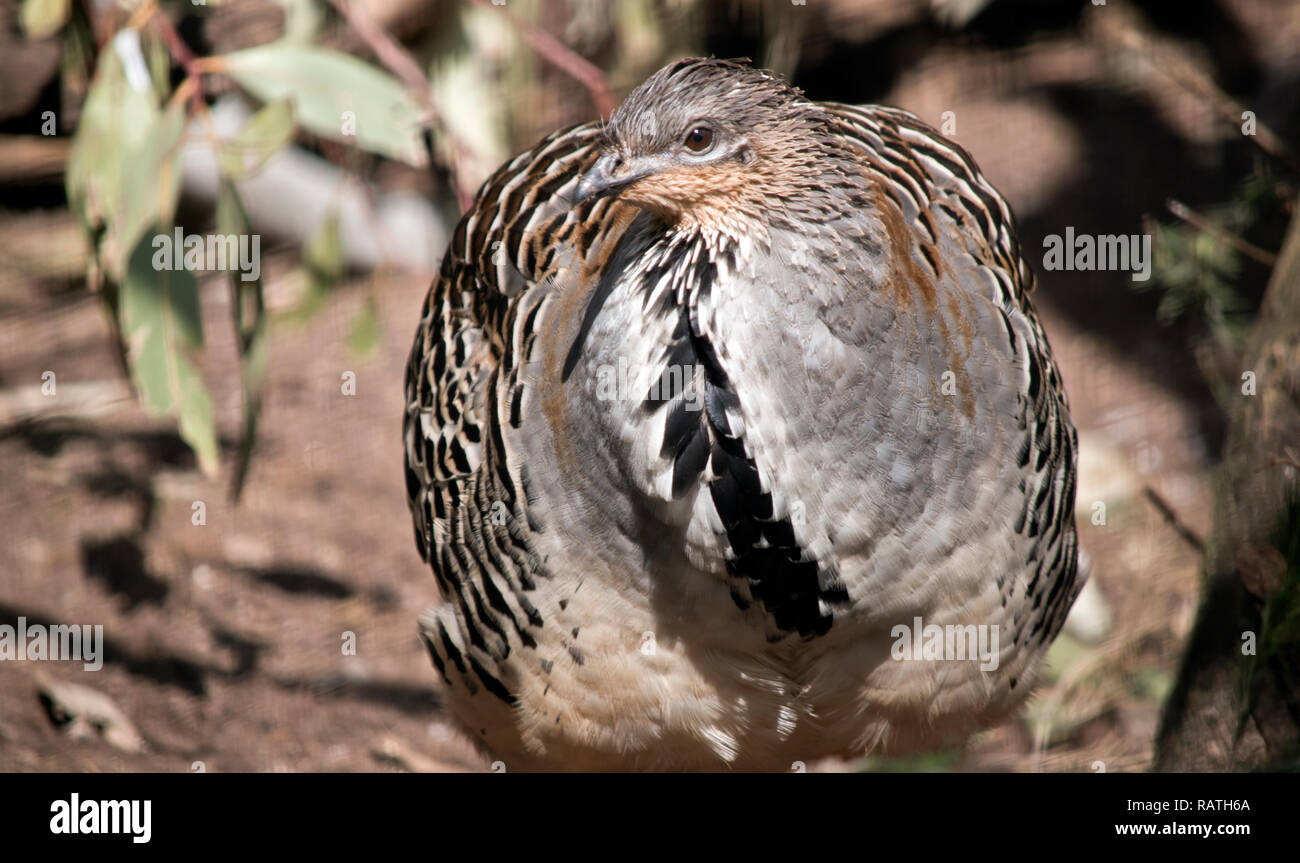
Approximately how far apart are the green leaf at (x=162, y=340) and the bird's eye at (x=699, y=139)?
201 cm

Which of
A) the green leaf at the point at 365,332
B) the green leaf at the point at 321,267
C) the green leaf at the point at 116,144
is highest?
the green leaf at the point at 116,144

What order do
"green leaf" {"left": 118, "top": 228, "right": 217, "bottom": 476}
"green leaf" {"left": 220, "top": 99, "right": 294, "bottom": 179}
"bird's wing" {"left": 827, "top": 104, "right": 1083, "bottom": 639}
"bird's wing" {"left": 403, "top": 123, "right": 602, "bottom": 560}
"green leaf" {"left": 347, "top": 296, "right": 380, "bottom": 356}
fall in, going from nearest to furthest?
"bird's wing" {"left": 827, "top": 104, "right": 1083, "bottom": 639}, "bird's wing" {"left": 403, "top": 123, "right": 602, "bottom": 560}, "green leaf" {"left": 220, "top": 99, "right": 294, "bottom": 179}, "green leaf" {"left": 118, "top": 228, "right": 217, "bottom": 476}, "green leaf" {"left": 347, "top": 296, "right": 380, "bottom": 356}

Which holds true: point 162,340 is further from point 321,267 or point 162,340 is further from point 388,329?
point 388,329

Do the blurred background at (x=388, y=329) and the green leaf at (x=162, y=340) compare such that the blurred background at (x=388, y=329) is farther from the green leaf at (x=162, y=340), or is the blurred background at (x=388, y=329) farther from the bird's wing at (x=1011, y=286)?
the bird's wing at (x=1011, y=286)

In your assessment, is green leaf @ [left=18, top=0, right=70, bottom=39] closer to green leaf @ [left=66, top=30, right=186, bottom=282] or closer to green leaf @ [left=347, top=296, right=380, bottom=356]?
green leaf @ [left=66, top=30, right=186, bottom=282]

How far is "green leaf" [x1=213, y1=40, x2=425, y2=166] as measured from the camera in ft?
13.6

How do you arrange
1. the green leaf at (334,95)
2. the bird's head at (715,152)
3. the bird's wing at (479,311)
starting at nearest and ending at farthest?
the bird's head at (715,152)
the bird's wing at (479,311)
the green leaf at (334,95)

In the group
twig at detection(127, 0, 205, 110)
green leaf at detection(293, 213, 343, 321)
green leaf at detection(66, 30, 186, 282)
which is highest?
twig at detection(127, 0, 205, 110)

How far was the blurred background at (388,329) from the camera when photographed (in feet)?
12.7

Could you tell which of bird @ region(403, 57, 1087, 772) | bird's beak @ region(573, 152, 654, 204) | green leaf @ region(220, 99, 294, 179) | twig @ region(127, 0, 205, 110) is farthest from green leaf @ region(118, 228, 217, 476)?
bird's beak @ region(573, 152, 654, 204)

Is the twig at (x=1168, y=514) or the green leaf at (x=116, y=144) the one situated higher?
the green leaf at (x=116, y=144)

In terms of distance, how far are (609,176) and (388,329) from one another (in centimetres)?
363

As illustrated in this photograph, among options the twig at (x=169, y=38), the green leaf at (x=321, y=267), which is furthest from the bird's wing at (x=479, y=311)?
the green leaf at (x=321, y=267)

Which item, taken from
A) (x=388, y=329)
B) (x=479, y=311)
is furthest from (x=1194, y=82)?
(x=388, y=329)
